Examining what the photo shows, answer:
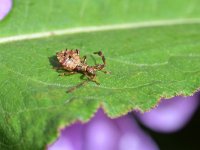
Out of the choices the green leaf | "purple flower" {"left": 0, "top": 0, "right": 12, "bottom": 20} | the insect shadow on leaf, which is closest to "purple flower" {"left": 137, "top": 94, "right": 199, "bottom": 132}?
the green leaf

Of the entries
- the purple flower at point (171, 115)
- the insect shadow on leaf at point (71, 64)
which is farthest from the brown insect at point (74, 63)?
the purple flower at point (171, 115)

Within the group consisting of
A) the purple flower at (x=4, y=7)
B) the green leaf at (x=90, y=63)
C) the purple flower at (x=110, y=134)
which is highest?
the purple flower at (x=4, y=7)

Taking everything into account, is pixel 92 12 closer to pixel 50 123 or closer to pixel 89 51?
pixel 89 51

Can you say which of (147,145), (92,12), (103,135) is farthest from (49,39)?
(147,145)

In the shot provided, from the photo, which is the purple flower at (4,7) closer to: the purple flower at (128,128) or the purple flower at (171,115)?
the purple flower at (128,128)

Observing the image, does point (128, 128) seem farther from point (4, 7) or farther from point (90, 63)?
point (4, 7)

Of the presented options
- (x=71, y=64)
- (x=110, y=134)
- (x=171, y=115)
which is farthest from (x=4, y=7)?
(x=171, y=115)
